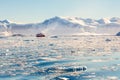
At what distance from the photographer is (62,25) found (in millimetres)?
159000

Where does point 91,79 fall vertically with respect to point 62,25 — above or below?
below

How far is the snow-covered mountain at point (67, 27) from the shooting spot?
148m

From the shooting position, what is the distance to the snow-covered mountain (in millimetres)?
148075

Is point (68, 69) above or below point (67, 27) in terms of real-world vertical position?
below

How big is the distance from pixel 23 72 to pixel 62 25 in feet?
476

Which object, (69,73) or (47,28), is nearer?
(69,73)

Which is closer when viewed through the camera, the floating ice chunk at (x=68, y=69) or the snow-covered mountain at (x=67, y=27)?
the floating ice chunk at (x=68, y=69)

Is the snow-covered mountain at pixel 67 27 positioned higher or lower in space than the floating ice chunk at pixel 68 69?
higher

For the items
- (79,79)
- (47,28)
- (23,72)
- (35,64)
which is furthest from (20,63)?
(47,28)

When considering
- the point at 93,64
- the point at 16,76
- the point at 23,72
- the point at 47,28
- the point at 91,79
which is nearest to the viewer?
the point at 91,79

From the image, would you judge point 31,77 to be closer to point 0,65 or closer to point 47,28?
point 0,65

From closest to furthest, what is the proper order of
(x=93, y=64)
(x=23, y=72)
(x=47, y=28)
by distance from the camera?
(x=23, y=72) → (x=93, y=64) → (x=47, y=28)

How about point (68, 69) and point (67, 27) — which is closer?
point (68, 69)

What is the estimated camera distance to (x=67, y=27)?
15488 cm
